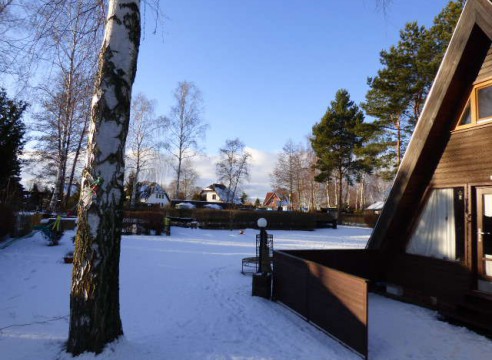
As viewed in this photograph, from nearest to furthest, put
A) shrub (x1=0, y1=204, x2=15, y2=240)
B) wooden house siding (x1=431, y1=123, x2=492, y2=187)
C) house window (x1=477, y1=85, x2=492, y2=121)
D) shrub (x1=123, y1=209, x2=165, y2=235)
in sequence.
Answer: wooden house siding (x1=431, y1=123, x2=492, y2=187) < house window (x1=477, y1=85, x2=492, y2=121) < shrub (x1=0, y1=204, x2=15, y2=240) < shrub (x1=123, y1=209, x2=165, y2=235)

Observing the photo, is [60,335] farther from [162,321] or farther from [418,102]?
[418,102]

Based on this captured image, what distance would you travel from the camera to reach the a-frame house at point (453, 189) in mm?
6164

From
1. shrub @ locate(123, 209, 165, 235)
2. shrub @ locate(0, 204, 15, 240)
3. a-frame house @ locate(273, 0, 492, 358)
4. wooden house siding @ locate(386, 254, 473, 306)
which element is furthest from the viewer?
shrub @ locate(123, 209, 165, 235)

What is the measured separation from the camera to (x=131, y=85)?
4203mm

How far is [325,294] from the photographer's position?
5.15 meters

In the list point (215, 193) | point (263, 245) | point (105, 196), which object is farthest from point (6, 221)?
point (215, 193)

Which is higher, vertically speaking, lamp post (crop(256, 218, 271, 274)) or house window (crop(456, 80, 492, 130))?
house window (crop(456, 80, 492, 130))

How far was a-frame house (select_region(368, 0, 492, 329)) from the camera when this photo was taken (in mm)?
6164

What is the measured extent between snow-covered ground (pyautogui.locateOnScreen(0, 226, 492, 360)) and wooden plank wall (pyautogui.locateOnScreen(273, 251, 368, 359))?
0.18m

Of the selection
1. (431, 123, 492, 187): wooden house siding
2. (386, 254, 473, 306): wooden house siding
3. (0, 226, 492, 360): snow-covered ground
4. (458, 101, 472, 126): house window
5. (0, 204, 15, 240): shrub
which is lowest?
(0, 226, 492, 360): snow-covered ground

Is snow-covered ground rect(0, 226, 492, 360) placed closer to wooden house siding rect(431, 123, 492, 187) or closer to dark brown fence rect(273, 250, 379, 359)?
dark brown fence rect(273, 250, 379, 359)

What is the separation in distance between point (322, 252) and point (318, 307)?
2596 mm

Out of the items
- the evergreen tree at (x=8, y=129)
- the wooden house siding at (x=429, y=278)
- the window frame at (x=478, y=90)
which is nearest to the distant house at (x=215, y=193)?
the evergreen tree at (x=8, y=129)

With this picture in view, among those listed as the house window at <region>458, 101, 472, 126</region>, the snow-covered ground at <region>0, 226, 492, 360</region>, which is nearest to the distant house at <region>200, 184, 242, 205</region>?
the snow-covered ground at <region>0, 226, 492, 360</region>
